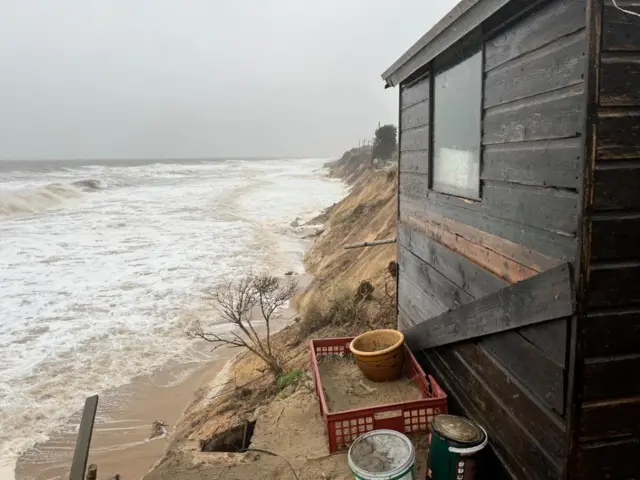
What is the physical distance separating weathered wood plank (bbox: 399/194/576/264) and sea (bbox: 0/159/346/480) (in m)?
7.05

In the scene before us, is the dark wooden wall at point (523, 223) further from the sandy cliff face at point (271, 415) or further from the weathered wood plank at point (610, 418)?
the sandy cliff face at point (271, 415)

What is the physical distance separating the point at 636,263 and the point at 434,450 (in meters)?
2.01

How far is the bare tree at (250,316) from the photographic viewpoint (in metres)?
8.04

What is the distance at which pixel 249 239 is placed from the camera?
2127cm

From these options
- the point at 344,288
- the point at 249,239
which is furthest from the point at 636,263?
the point at 249,239

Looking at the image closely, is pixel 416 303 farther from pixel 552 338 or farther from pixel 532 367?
pixel 552 338

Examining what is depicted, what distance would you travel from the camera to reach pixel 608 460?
8.47ft

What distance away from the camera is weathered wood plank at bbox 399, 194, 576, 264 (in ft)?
8.18

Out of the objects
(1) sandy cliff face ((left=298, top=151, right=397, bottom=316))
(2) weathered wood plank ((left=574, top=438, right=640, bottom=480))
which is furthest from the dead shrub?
(2) weathered wood plank ((left=574, top=438, right=640, bottom=480))

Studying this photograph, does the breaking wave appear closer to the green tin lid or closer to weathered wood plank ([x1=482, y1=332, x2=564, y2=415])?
the green tin lid

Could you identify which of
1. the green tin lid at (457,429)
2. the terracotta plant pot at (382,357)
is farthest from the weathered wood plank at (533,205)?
the terracotta plant pot at (382,357)

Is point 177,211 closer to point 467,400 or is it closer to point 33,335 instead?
point 33,335

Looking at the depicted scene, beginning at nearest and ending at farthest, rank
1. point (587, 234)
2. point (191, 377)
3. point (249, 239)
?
point (587, 234)
point (191, 377)
point (249, 239)

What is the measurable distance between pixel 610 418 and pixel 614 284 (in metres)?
0.78
